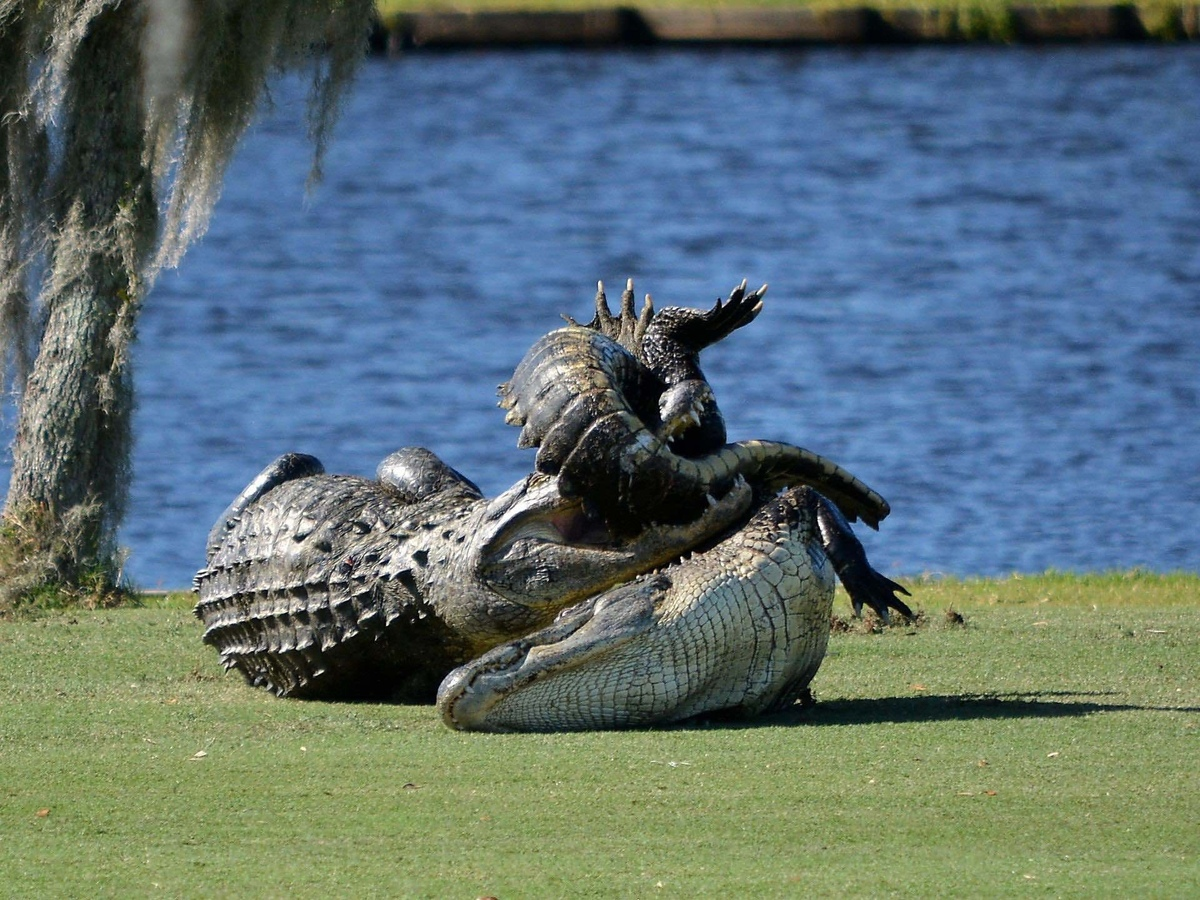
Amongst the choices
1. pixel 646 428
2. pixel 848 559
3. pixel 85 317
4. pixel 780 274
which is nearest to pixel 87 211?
pixel 85 317

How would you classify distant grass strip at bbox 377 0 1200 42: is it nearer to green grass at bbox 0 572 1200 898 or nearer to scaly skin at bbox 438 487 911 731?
green grass at bbox 0 572 1200 898

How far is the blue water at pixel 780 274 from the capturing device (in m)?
19.4

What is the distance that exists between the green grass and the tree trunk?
217 cm

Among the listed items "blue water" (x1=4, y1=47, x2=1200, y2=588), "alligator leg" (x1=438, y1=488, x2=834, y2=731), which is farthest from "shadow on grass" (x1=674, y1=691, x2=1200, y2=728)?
"blue water" (x1=4, y1=47, x2=1200, y2=588)

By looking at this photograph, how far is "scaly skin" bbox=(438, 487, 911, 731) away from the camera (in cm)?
639

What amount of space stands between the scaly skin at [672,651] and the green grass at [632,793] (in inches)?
5.0

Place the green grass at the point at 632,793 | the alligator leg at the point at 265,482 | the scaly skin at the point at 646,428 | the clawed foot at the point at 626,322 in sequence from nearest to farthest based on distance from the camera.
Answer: the green grass at the point at 632,793
the scaly skin at the point at 646,428
the clawed foot at the point at 626,322
the alligator leg at the point at 265,482

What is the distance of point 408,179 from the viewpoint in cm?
4006

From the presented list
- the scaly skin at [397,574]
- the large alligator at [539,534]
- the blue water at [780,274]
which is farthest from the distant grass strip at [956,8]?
the large alligator at [539,534]

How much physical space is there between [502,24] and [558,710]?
1488 inches

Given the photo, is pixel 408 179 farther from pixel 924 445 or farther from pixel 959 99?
pixel 924 445

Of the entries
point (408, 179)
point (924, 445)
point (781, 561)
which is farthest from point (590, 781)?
point (408, 179)

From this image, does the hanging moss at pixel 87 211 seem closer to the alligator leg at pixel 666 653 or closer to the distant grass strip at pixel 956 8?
the alligator leg at pixel 666 653

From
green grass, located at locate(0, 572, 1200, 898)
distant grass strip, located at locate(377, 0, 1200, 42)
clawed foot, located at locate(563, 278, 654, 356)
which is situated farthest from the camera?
distant grass strip, located at locate(377, 0, 1200, 42)
